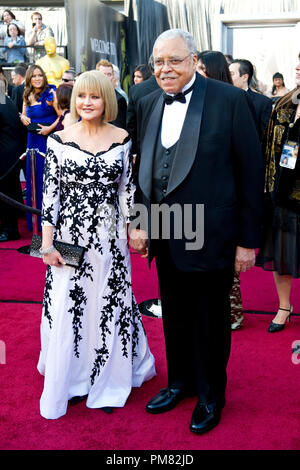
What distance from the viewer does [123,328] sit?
267cm

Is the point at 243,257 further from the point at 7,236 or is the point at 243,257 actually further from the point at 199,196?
the point at 7,236

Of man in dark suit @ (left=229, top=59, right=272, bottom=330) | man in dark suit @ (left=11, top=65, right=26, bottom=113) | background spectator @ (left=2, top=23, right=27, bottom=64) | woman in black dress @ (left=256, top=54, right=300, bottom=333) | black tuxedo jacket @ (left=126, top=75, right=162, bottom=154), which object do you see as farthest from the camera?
background spectator @ (left=2, top=23, right=27, bottom=64)

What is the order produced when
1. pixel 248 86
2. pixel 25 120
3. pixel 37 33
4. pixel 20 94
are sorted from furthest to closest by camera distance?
pixel 37 33 → pixel 20 94 → pixel 25 120 → pixel 248 86

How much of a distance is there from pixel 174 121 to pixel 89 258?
0.78m

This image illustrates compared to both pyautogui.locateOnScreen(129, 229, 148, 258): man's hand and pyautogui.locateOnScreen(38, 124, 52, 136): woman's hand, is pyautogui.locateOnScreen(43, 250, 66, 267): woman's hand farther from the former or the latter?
pyautogui.locateOnScreen(38, 124, 52, 136): woman's hand

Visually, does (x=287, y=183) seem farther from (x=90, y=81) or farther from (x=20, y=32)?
(x=20, y=32)

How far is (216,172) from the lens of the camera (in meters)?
2.20

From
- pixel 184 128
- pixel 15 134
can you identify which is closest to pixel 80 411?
pixel 184 128

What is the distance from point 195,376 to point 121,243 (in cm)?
76

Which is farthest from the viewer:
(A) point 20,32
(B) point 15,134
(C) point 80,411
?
(A) point 20,32

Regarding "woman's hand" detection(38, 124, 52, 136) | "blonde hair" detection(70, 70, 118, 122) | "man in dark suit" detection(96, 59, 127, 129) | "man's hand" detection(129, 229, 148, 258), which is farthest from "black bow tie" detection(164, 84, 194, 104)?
"woman's hand" detection(38, 124, 52, 136)

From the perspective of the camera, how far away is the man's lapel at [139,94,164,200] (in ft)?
7.50

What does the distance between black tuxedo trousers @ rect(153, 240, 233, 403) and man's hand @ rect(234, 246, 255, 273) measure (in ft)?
0.22

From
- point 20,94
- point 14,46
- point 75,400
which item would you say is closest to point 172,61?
point 75,400
